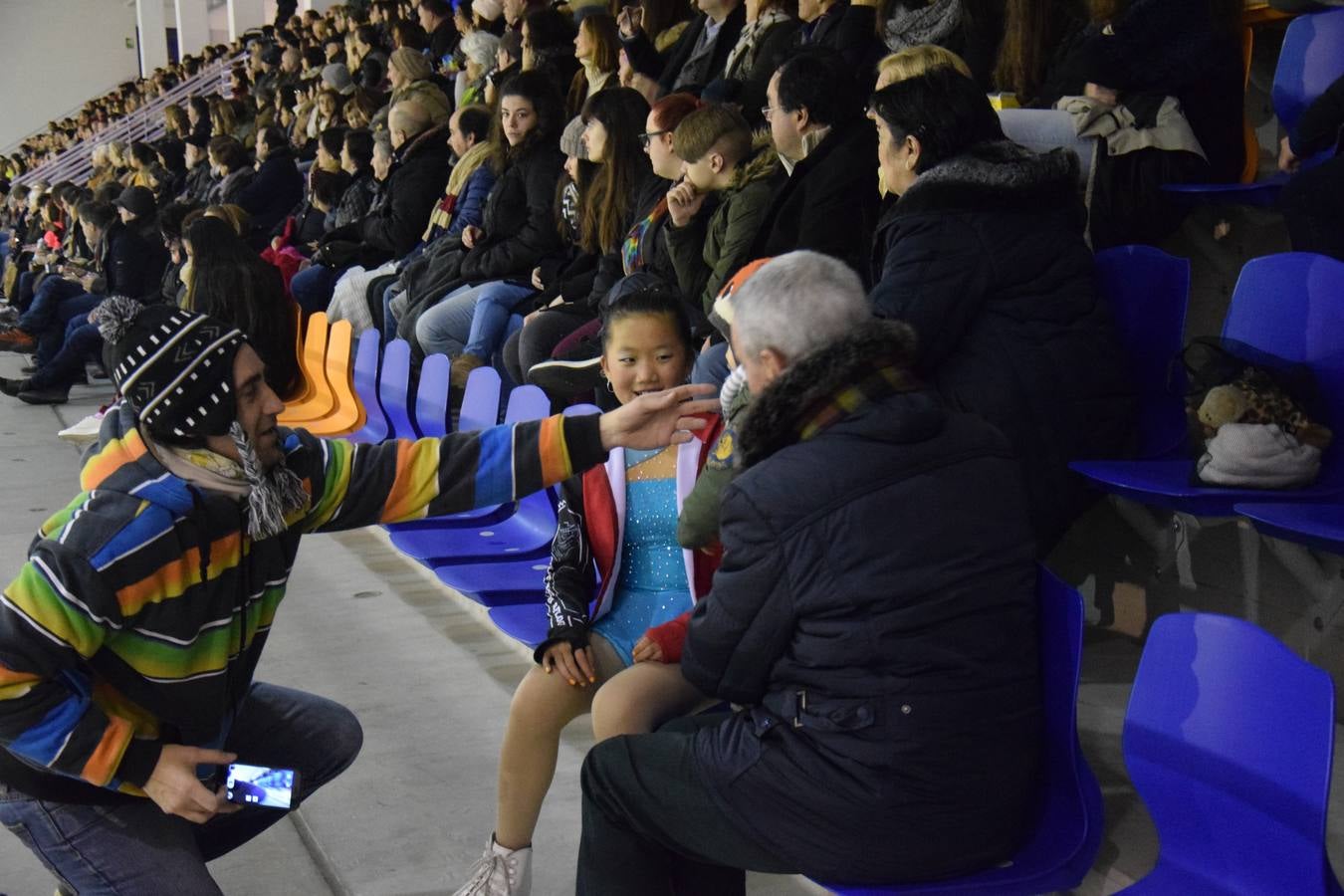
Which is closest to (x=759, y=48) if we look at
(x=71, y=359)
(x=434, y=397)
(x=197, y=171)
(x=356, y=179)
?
(x=434, y=397)

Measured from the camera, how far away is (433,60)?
9.45 metres

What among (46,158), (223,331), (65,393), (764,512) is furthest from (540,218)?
(46,158)

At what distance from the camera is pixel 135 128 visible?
18.6 m

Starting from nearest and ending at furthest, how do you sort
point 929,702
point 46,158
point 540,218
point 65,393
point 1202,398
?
point 929,702 → point 1202,398 → point 540,218 → point 65,393 → point 46,158

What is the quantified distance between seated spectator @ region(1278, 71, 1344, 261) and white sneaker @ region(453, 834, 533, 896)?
72.8 inches

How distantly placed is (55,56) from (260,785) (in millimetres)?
28423

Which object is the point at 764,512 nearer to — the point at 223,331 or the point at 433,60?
the point at 223,331

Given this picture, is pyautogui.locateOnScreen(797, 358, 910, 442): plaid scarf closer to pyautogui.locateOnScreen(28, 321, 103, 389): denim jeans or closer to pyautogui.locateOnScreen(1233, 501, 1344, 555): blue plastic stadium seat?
pyautogui.locateOnScreen(1233, 501, 1344, 555): blue plastic stadium seat

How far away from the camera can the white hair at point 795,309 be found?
5.96 ft

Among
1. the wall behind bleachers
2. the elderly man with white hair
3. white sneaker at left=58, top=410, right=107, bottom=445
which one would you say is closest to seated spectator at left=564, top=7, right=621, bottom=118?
white sneaker at left=58, top=410, right=107, bottom=445

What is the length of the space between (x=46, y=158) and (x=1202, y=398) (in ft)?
68.5

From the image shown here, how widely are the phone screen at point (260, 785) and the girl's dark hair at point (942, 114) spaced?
1687mm

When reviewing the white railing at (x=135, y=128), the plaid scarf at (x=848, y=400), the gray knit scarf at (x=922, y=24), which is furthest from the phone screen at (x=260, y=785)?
the white railing at (x=135, y=128)

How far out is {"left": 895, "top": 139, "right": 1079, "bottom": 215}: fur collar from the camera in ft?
8.64
